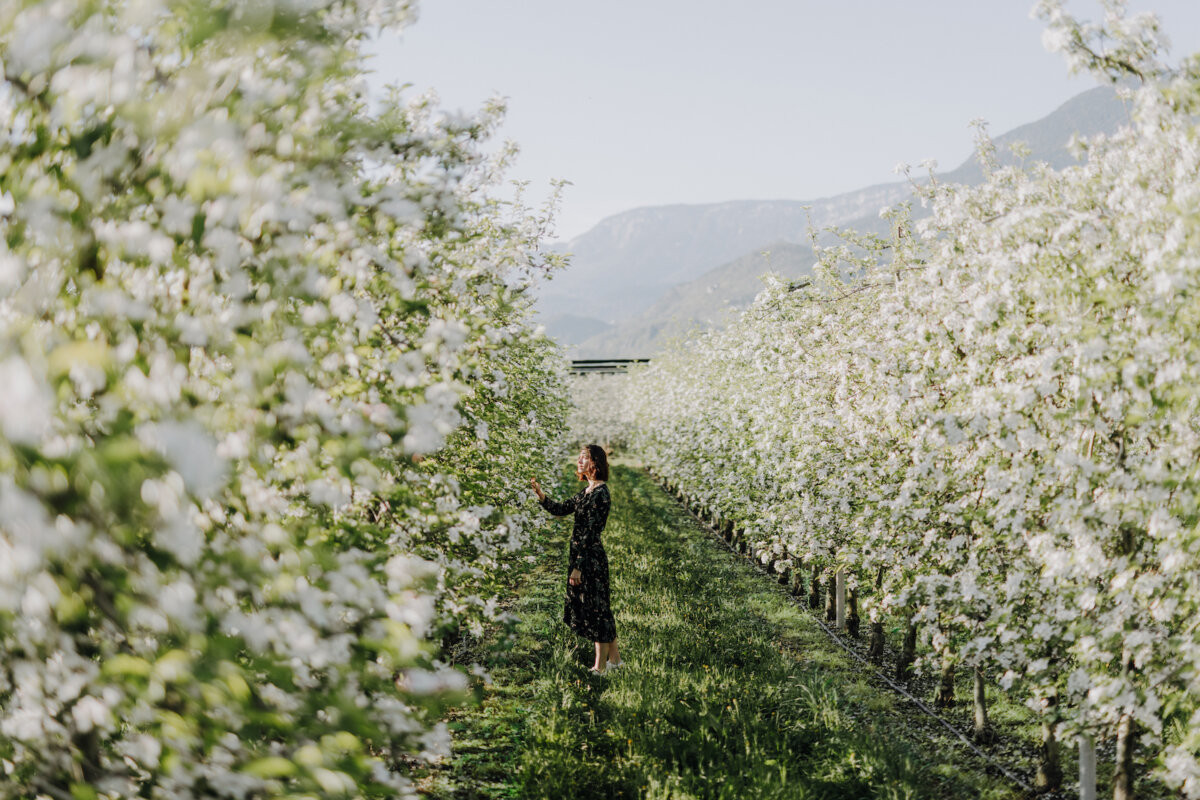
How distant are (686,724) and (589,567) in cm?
212

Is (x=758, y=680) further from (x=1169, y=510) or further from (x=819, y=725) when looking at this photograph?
(x=1169, y=510)

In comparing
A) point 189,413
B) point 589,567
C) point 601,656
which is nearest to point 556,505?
point 589,567

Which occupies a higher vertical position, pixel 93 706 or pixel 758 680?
pixel 93 706

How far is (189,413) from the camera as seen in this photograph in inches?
77.9

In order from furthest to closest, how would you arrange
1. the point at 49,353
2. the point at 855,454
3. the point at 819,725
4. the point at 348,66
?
the point at 855,454, the point at 819,725, the point at 348,66, the point at 49,353

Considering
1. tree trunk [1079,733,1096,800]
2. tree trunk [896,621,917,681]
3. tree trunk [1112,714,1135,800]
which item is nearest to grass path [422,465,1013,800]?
tree trunk [896,621,917,681]

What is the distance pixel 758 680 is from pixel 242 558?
6.92 meters

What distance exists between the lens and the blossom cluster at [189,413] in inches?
73.0

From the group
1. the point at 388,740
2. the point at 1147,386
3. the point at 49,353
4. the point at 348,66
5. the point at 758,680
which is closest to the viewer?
the point at 49,353

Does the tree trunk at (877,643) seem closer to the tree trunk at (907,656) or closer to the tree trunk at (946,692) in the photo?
the tree trunk at (907,656)

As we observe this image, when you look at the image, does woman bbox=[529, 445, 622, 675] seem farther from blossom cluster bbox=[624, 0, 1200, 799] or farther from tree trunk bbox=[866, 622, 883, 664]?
tree trunk bbox=[866, 622, 883, 664]

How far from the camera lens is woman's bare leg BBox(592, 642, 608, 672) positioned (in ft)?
26.9

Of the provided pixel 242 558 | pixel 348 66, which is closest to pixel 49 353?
pixel 242 558

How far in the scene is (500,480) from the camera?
7195 millimetres
